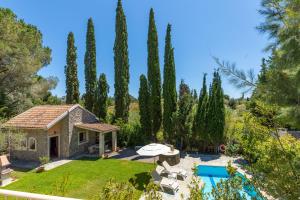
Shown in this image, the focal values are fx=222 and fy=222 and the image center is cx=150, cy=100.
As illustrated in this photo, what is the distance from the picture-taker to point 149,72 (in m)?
25.4

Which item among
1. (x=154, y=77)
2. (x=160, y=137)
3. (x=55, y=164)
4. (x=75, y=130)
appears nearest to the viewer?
(x=55, y=164)

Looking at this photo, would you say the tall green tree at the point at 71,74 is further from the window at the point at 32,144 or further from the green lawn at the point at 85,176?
the green lawn at the point at 85,176

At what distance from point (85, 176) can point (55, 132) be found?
659 centimetres

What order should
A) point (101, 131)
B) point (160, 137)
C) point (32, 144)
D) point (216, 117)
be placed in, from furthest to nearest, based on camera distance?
point (160, 137), point (216, 117), point (101, 131), point (32, 144)

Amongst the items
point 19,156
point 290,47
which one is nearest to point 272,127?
point 290,47

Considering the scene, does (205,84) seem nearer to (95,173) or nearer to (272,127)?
(95,173)

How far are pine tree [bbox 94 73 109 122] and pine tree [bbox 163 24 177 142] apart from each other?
698cm

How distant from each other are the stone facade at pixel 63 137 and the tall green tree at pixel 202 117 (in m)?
10.9

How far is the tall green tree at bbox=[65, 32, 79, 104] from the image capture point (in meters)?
27.6

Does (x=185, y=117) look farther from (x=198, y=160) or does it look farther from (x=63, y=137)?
(x=63, y=137)

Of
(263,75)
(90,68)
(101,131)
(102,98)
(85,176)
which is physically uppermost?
(90,68)

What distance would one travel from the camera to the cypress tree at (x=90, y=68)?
87.8 feet

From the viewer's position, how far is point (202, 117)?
21.5 m

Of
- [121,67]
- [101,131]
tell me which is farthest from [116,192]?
[121,67]
